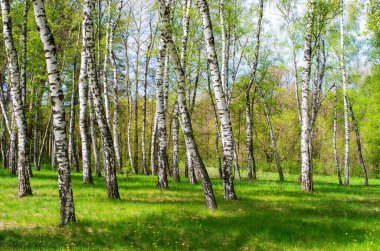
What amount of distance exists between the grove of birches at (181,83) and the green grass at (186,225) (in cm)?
65

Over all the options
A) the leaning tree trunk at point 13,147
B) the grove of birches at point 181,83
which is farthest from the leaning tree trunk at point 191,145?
the leaning tree trunk at point 13,147

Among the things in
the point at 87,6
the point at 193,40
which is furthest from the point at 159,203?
the point at 193,40

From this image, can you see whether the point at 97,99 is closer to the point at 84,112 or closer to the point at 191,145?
the point at 191,145

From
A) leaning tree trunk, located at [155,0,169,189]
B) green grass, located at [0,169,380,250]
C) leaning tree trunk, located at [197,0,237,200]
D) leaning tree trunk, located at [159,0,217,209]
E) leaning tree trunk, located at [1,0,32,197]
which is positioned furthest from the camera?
leaning tree trunk, located at [155,0,169,189]

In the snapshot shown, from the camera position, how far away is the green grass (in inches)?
293

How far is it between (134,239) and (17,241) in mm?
2431

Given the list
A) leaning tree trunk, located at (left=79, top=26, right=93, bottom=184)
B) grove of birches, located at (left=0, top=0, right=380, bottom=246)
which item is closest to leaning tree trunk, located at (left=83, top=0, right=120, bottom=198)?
grove of birches, located at (left=0, top=0, right=380, bottom=246)

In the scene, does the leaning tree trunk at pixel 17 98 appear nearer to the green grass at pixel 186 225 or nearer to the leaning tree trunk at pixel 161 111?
the green grass at pixel 186 225

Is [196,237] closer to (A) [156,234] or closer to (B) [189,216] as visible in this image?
(A) [156,234]

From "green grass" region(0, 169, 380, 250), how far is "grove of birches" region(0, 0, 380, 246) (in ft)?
2.12

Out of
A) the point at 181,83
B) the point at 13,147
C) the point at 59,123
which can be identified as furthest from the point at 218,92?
the point at 13,147

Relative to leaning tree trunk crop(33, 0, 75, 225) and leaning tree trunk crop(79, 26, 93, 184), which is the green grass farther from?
leaning tree trunk crop(79, 26, 93, 184)

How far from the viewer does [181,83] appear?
446 inches

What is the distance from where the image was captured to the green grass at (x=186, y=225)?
7453 millimetres
